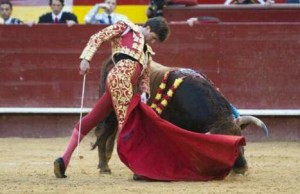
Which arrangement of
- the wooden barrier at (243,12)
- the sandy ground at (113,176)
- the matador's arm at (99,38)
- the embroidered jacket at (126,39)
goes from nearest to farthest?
the sandy ground at (113,176) → the matador's arm at (99,38) → the embroidered jacket at (126,39) → the wooden barrier at (243,12)

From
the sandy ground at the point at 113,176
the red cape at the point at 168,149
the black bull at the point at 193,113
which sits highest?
the black bull at the point at 193,113

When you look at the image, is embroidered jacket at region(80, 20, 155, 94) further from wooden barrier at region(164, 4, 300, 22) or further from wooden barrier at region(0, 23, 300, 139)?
wooden barrier at region(164, 4, 300, 22)

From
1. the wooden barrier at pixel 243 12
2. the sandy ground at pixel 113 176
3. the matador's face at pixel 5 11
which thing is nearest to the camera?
the sandy ground at pixel 113 176

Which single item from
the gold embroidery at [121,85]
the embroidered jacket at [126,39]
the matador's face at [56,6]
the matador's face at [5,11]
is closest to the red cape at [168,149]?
the gold embroidery at [121,85]

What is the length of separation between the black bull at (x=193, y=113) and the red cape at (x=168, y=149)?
118 millimetres

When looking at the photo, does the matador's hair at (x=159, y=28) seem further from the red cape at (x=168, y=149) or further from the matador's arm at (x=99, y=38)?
the red cape at (x=168, y=149)

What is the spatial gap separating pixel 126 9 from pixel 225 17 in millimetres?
1008

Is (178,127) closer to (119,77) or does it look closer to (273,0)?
(119,77)

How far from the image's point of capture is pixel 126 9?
31.4 ft

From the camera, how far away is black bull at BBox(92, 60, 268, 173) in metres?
5.79

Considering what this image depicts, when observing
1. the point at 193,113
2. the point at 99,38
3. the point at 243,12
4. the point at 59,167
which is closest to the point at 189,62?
the point at 243,12

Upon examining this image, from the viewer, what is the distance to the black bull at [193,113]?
5785 mm

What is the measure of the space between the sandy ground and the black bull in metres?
0.22

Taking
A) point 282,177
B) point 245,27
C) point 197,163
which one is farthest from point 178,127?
point 245,27
